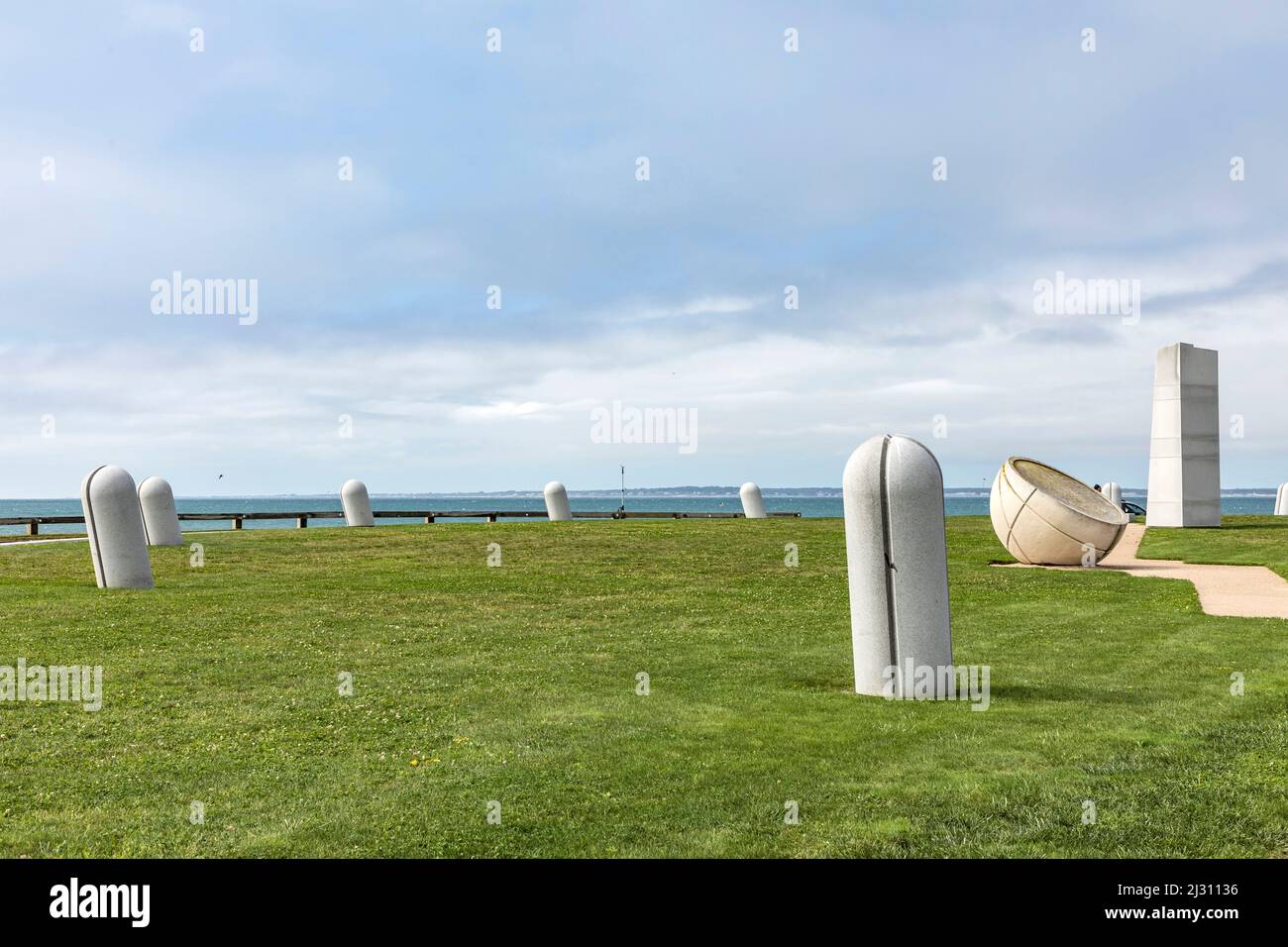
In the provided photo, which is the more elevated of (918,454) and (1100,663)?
(918,454)

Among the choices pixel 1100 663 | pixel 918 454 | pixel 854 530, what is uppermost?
pixel 918 454

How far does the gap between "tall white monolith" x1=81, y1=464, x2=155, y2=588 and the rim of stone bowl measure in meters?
17.8

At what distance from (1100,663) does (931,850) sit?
6433 mm

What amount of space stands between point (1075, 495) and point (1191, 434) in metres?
13.4

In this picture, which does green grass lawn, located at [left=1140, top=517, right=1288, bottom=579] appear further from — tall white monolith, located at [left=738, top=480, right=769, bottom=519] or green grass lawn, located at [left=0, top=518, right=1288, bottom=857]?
tall white monolith, located at [left=738, top=480, right=769, bottom=519]

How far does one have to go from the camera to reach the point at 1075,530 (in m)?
21.1

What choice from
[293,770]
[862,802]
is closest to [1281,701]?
[862,802]

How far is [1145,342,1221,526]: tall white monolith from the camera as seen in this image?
110ft

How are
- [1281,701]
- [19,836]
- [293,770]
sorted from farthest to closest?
[1281,701] → [293,770] → [19,836]

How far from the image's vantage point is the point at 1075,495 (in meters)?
23.1

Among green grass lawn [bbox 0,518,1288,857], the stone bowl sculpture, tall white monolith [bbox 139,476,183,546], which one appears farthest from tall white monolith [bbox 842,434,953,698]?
tall white monolith [bbox 139,476,183,546]

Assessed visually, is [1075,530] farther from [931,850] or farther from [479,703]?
[931,850]
